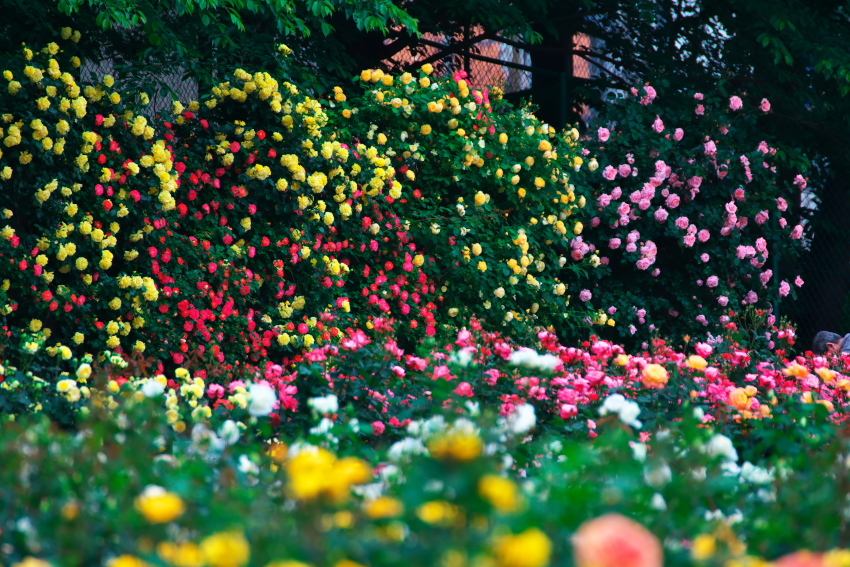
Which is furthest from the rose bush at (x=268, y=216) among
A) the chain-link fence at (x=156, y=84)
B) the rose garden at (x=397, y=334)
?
the chain-link fence at (x=156, y=84)

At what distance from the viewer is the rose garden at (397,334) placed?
4.49 ft

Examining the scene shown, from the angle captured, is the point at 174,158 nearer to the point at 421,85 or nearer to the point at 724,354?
the point at 421,85

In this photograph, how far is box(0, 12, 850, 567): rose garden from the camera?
1.37 meters

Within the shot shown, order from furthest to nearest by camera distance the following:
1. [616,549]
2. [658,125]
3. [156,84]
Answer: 1. [658,125]
2. [156,84]
3. [616,549]

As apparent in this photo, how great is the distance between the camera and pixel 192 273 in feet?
15.3

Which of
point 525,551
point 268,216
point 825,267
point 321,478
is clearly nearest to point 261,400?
point 321,478

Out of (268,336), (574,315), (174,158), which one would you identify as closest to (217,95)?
(174,158)

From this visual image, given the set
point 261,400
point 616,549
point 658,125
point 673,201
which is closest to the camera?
point 616,549

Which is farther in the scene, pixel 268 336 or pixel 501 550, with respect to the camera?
pixel 268 336

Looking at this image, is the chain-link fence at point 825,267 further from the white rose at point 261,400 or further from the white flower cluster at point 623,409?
the white rose at point 261,400

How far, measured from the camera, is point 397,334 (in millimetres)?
5480

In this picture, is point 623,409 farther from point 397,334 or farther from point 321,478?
point 397,334

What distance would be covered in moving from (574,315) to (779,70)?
102 inches

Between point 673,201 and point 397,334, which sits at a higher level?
point 673,201
